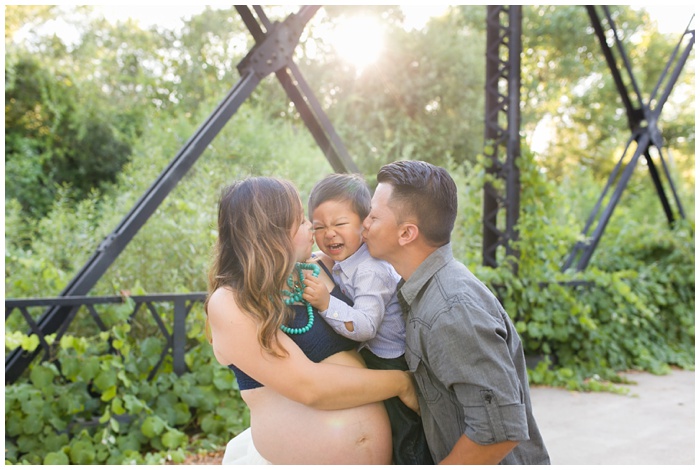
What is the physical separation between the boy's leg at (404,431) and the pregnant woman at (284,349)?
0.08ft

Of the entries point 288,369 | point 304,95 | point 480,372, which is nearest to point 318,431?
point 288,369

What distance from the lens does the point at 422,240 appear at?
162 cm

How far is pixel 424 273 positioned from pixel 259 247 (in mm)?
389

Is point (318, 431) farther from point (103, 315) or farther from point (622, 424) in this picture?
point (622, 424)

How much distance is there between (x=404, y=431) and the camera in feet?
5.41

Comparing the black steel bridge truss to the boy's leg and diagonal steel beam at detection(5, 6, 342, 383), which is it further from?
the boy's leg

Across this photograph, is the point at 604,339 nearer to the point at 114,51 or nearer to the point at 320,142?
the point at 320,142

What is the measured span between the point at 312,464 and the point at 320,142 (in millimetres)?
3113

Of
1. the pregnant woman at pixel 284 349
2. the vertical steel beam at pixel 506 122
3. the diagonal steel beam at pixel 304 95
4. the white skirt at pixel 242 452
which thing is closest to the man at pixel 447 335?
the pregnant woman at pixel 284 349

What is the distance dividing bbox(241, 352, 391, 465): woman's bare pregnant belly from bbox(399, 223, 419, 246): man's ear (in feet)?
1.01

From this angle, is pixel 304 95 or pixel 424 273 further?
pixel 304 95

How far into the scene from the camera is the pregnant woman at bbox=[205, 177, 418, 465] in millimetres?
1478

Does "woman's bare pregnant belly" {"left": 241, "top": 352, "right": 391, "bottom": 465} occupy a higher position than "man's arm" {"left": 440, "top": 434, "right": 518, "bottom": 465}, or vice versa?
"woman's bare pregnant belly" {"left": 241, "top": 352, "right": 391, "bottom": 465}

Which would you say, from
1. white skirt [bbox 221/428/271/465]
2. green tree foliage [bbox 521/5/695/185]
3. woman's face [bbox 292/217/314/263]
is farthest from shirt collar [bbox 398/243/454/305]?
green tree foliage [bbox 521/5/695/185]
